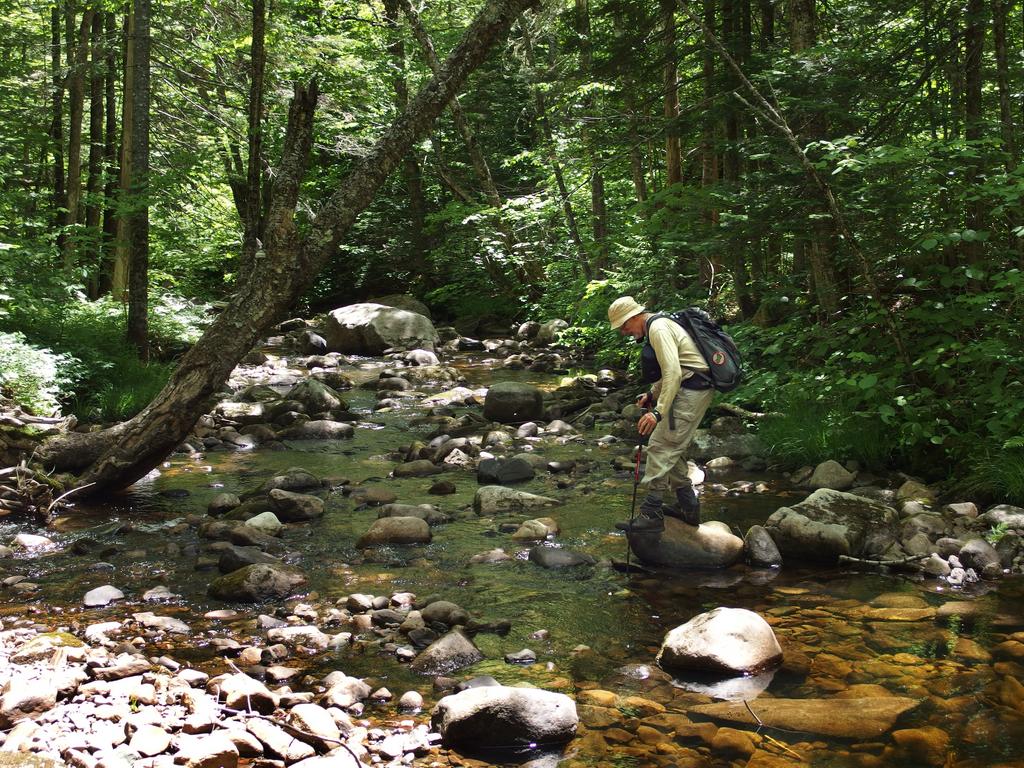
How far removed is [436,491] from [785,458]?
3.90 meters

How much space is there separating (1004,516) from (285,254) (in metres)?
6.41

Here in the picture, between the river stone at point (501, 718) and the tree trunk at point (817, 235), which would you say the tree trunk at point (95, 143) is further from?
the river stone at point (501, 718)

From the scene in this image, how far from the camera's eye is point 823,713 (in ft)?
14.5

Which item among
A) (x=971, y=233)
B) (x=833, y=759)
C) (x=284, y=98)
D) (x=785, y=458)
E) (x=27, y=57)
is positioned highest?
(x=27, y=57)

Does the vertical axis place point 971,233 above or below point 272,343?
above

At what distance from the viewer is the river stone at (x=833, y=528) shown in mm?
6793

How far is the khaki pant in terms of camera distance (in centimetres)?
666

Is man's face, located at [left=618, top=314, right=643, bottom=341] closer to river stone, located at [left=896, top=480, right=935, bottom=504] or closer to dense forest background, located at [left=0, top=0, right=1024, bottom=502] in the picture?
dense forest background, located at [left=0, top=0, right=1024, bottom=502]

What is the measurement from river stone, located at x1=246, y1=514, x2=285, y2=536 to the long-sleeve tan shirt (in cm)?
363

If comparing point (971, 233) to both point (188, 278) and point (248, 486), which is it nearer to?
point (248, 486)

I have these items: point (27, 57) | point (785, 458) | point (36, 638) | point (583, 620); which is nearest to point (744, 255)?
point (785, 458)

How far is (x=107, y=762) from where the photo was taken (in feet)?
11.9

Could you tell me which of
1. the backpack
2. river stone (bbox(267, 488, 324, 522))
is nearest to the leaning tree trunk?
river stone (bbox(267, 488, 324, 522))

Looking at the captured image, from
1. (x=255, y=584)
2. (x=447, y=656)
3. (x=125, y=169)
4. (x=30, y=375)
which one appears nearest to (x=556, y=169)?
(x=125, y=169)
